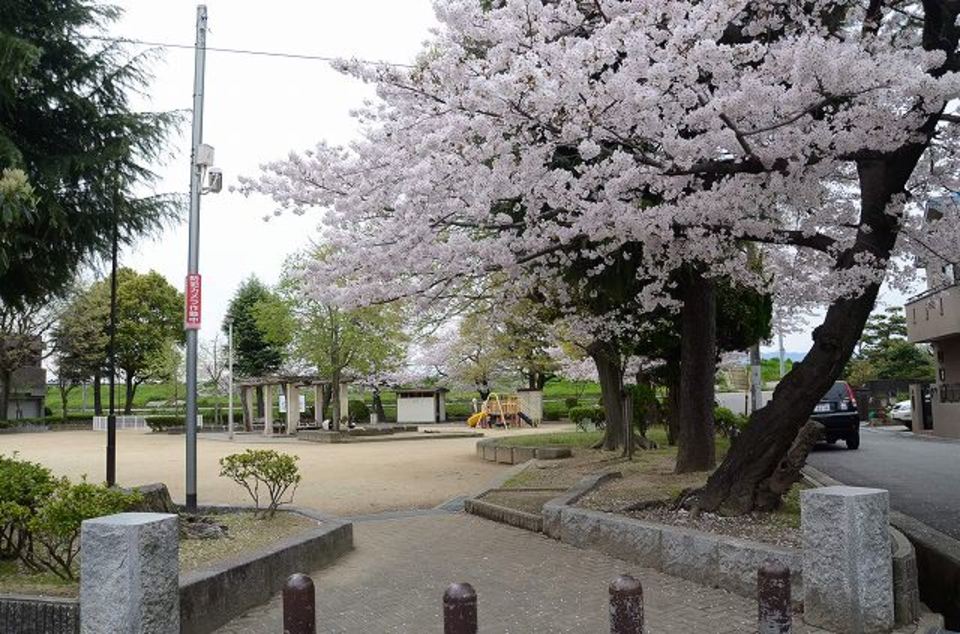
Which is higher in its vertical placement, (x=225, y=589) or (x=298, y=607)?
(x=298, y=607)

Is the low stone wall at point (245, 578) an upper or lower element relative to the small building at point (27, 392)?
lower

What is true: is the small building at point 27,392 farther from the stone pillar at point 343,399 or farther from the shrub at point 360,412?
the stone pillar at point 343,399

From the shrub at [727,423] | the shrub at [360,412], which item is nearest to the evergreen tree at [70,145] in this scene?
the shrub at [727,423]

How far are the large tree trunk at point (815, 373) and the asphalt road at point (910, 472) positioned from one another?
7.18 ft

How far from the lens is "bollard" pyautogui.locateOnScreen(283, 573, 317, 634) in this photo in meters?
3.43

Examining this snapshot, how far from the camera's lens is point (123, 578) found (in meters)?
4.62

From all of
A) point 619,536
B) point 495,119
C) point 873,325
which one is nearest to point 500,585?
point 619,536

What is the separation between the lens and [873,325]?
47469 mm

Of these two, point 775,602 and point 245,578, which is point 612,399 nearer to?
point 245,578

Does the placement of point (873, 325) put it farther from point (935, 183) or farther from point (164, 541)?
point (164, 541)

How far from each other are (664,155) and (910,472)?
10375 mm

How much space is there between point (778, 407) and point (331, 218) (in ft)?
18.9

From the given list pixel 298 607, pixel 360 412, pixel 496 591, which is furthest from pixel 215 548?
pixel 360 412

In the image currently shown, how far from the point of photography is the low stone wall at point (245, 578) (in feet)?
18.0
